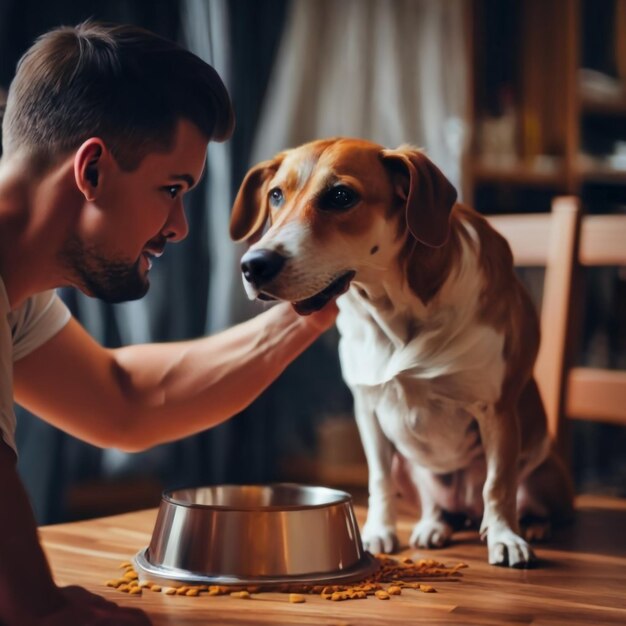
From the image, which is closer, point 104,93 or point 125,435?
point 104,93

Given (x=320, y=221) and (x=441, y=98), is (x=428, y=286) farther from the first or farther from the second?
(x=441, y=98)

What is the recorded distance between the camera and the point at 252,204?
4.41 feet

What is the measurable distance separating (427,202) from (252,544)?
44cm

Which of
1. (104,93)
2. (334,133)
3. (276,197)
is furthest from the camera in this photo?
(334,133)

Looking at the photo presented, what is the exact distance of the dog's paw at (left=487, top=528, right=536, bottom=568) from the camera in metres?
1.12

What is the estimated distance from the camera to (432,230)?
3.77 feet

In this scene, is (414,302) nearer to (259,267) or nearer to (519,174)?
(259,267)

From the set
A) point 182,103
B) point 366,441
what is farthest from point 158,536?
point 182,103

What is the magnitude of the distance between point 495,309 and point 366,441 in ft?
0.84

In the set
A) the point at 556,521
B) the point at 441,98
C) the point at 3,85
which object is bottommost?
the point at 556,521

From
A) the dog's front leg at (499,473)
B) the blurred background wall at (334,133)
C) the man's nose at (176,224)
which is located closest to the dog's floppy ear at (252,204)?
the man's nose at (176,224)

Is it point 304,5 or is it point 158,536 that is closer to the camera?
point 158,536

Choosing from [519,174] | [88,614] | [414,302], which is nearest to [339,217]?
[414,302]

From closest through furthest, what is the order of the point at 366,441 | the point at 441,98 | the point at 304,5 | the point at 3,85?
the point at 366,441
the point at 3,85
the point at 304,5
the point at 441,98
